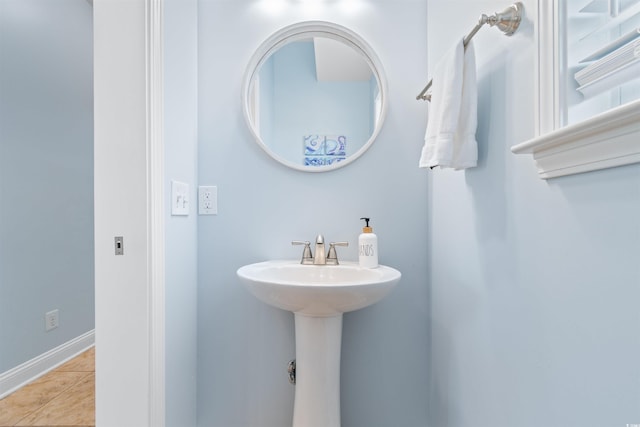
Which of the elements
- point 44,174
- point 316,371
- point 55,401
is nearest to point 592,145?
point 316,371

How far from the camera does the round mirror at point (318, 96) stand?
4.79 feet

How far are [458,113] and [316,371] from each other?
100cm

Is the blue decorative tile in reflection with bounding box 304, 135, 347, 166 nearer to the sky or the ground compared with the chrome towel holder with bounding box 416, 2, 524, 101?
nearer to the ground

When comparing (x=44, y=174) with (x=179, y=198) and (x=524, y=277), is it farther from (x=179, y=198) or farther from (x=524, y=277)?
(x=524, y=277)

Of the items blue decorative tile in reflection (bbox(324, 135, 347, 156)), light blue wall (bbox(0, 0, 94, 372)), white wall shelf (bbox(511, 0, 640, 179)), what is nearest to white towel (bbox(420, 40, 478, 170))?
white wall shelf (bbox(511, 0, 640, 179))

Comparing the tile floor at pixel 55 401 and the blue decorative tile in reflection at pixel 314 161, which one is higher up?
the blue decorative tile in reflection at pixel 314 161

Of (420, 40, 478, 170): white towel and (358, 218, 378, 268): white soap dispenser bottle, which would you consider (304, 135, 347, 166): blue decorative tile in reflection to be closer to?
(358, 218, 378, 268): white soap dispenser bottle

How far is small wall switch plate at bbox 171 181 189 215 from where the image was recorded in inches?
47.2

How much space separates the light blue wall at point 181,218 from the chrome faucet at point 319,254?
44 cm

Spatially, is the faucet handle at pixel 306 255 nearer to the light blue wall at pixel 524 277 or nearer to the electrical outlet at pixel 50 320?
the light blue wall at pixel 524 277

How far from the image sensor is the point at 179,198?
1244 mm

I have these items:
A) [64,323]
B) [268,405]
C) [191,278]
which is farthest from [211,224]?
[64,323]

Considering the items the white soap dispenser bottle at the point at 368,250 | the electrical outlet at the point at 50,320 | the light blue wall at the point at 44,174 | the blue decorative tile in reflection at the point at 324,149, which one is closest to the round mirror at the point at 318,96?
the blue decorative tile in reflection at the point at 324,149

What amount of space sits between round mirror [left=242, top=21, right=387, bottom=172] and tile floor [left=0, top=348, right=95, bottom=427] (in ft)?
5.06
